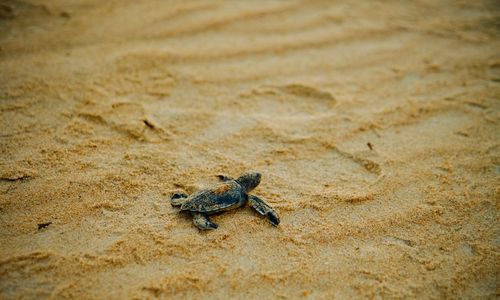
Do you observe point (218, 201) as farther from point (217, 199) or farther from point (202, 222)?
point (202, 222)

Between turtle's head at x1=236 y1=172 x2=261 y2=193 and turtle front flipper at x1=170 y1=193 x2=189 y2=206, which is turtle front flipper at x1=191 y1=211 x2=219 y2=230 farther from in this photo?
turtle's head at x1=236 y1=172 x2=261 y2=193

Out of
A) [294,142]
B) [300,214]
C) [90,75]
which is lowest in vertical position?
[300,214]

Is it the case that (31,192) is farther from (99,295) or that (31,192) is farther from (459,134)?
(459,134)

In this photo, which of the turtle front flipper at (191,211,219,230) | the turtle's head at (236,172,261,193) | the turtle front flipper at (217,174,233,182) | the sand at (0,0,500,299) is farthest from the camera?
the turtle front flipper at (217,174,233,182)

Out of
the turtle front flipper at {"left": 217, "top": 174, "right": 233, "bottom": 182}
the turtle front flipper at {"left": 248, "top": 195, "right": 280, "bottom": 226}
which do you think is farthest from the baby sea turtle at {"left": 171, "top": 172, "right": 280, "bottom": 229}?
the turtle front flipper at {"left": 217, "top": 174, "right": 233, "bottom": 182}

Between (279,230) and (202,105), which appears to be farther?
(202,105)

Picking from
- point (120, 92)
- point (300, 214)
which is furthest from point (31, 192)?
point (300, 214)
